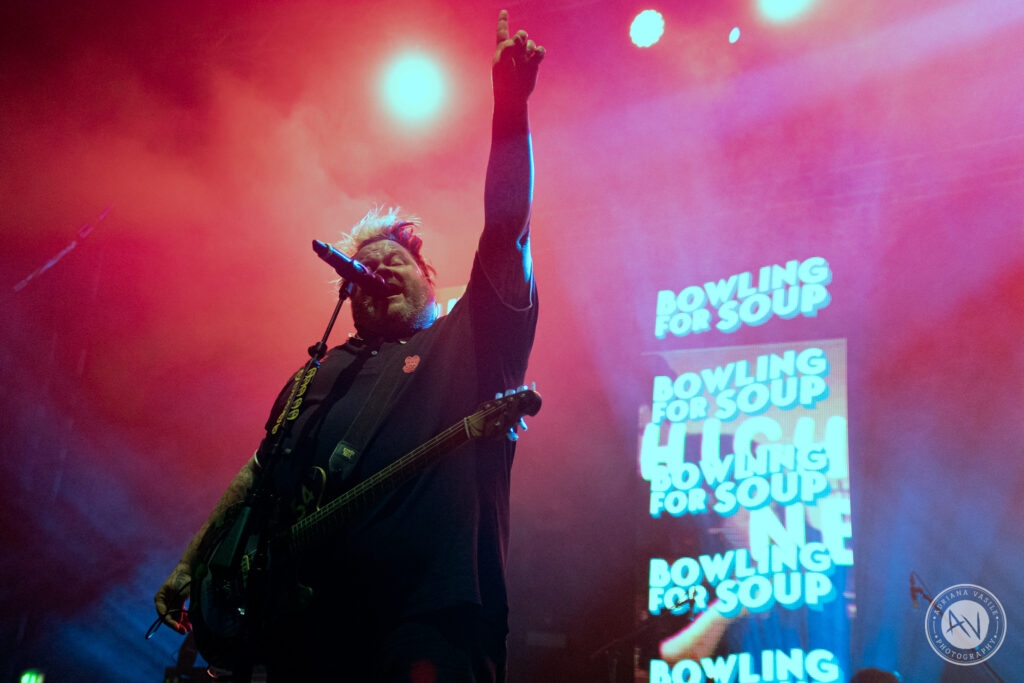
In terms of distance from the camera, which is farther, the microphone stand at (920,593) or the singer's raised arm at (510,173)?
the microphone stand at (920,593)

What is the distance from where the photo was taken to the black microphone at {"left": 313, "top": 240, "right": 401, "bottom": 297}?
5.91 ft

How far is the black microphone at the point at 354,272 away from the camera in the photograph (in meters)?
1.80

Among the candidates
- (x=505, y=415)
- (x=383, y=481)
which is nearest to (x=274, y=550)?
(x=383, y=481)

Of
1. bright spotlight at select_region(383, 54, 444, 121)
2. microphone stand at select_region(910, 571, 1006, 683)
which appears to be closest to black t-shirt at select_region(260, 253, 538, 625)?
bright spotlight at select_region(383, 54, 444, 121)

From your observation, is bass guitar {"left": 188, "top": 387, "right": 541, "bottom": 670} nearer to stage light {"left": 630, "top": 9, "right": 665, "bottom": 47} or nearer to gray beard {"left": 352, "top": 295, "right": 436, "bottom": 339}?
gray beard {"left": 352, "top": 295, "right": 436, "bottom": 339}

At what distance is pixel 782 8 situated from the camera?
4.97 metres

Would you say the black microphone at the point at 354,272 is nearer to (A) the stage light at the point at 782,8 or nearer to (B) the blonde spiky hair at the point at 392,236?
(B) the blonde spiky hair at the point at 392,236

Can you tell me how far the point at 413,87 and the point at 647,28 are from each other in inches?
67.3

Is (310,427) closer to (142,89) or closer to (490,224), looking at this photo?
(490,224)

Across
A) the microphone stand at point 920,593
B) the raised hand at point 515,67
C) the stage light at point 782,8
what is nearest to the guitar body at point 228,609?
the raised hand at point 515,67

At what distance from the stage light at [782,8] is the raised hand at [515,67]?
4.13 m

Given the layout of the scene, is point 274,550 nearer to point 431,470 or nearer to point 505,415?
point 431,470

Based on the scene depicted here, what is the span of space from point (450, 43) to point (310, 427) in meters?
3.83

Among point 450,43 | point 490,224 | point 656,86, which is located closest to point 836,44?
point 656,86
